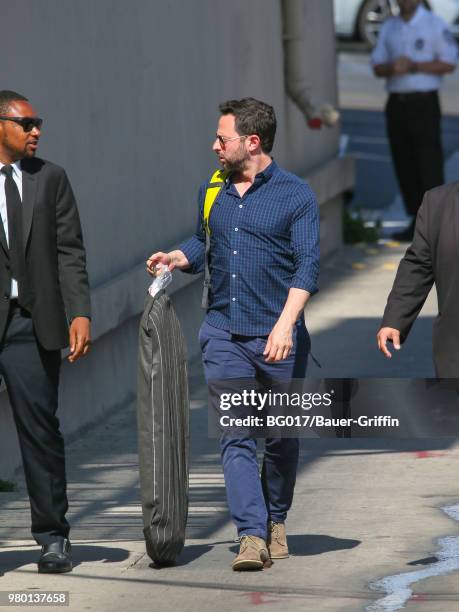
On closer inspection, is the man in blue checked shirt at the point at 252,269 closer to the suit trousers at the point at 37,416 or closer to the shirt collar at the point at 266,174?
the shirt collar at the point at 266,174

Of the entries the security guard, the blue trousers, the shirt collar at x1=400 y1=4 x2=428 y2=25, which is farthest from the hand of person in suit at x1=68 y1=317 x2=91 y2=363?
the shirt collar at x1=400 y1=4 x2=428 y2=25

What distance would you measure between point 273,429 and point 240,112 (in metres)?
1.24

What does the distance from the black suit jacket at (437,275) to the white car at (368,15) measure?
22485mm

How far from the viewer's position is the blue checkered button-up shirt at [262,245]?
21.8 feet

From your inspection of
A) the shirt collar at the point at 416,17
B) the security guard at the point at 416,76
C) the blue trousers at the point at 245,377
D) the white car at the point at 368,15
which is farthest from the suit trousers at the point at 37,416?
the white car at the point at 368,15

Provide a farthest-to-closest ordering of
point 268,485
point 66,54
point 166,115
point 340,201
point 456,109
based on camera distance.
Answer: point 456,109 < point 340,201 < point 166,115 < point 66,54 < point 268,485

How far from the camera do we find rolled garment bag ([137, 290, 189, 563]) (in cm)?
663

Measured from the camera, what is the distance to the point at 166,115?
1107 cm

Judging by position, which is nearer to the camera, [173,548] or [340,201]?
[173,548]

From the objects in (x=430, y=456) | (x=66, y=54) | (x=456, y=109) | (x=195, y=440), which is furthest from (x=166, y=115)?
(x=456, y=109)

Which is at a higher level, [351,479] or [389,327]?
[389,327]

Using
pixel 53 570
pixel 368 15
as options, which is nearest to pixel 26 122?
pixel 53 570

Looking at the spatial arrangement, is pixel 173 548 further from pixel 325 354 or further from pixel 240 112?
pixel 325 354

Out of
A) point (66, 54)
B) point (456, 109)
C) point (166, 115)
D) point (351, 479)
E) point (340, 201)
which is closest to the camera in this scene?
point (351, 479)
